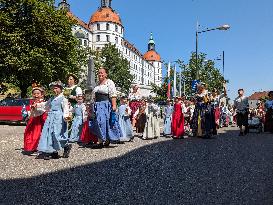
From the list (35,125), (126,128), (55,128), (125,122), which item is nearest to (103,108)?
(35,125)

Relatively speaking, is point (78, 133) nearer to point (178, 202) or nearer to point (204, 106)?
point (204, 106)

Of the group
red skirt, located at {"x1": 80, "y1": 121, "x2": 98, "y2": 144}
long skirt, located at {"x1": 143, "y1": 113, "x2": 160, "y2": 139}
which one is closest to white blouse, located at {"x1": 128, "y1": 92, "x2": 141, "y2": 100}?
long skirt, located at {"x1": 143, "y1": 113, "x2": 160, "y2": 139}

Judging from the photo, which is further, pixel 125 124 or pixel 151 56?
pixel 151 56

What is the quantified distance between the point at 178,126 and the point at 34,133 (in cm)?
601

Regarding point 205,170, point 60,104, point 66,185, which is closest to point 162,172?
point 205,170

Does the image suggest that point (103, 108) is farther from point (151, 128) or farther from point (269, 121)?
point (269, 121)

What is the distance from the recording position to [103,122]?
30.7 ft

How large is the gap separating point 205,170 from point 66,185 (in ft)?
7.69

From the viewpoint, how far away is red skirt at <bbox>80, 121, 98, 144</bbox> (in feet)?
32.2

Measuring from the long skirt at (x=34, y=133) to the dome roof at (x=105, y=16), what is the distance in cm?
10484

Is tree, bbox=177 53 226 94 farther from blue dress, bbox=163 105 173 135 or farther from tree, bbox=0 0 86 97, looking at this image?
blue dress, bbox=163 105 173 135

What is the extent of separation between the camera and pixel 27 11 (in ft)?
110

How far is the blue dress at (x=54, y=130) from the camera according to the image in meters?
7.70

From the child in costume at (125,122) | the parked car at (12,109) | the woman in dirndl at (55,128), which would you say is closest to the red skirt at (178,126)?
the child in costume at (125,122)
